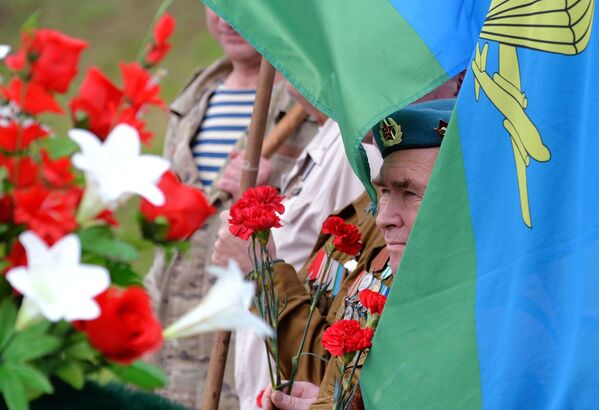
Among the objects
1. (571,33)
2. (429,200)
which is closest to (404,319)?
(429,200)

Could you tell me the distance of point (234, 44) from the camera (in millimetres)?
4328

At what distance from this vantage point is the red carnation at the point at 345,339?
2363 mm

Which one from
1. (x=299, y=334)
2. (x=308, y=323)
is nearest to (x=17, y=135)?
(x=308, y=323)

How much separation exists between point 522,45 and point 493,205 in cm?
32

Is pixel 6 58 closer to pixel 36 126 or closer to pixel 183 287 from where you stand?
pixel 36 126

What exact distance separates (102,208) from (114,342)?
5.5 inches

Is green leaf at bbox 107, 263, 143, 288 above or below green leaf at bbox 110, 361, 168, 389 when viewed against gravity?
above

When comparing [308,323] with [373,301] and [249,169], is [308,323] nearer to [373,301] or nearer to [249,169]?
[373,301]

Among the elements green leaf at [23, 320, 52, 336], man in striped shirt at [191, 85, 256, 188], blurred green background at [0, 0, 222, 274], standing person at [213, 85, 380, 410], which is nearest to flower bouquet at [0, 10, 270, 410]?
green leaf at [23, 320, 52, 336]

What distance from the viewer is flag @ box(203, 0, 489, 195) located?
2451 millimetres

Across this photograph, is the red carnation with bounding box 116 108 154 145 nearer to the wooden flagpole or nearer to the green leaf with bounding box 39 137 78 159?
the green leaf with bounding box 39 137 78 159

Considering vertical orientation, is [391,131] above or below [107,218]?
above

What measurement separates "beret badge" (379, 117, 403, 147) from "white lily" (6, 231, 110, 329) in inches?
63.7

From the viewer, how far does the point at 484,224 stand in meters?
2.31
